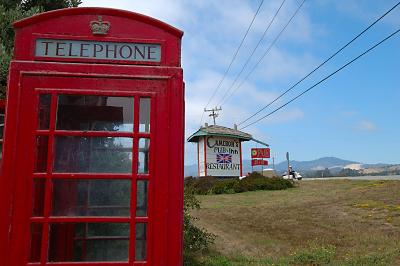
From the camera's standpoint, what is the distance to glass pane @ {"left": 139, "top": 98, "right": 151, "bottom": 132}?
3318 mm

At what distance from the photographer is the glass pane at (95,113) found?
3312 millimetres

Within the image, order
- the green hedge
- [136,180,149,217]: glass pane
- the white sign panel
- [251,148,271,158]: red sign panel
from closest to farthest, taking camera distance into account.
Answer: [136,180,149,217]: glass pane → the green hedge → the white sign panel → [251,148,271,158]: red sign panel

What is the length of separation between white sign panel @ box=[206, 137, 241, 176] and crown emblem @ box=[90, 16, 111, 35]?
23.9 metres

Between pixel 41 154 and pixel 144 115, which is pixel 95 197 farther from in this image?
pixel 144 115

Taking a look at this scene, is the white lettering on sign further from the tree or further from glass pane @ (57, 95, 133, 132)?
the tree

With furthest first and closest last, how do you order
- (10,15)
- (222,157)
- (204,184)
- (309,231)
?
(222,157), (204,184), (309,231), (10,15)

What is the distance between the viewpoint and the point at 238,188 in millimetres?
22359

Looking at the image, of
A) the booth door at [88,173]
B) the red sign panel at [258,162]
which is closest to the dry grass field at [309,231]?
the booth door at [88,173]

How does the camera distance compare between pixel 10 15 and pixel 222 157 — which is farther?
pixel 222 157

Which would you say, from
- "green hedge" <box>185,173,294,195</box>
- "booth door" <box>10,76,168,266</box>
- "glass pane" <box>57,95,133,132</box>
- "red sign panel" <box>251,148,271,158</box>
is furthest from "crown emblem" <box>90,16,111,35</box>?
"red sign panel" <box>251,148,271,158</box>

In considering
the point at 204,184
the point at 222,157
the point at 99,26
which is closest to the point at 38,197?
the point at 99,26

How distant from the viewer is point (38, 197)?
3188mm

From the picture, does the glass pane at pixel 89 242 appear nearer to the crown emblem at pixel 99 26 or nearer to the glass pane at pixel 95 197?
the glass pane at pixel 95 197

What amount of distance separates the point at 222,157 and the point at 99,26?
24.6 metres
